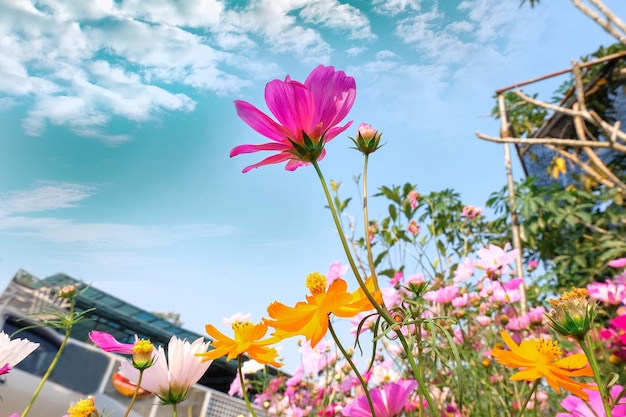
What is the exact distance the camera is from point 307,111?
30 centimetres

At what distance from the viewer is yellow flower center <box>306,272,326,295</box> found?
1.20 feet

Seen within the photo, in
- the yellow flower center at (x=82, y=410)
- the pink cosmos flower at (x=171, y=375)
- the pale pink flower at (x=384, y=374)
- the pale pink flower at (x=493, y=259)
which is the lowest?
the yellow flower center at (x=82, y=410)

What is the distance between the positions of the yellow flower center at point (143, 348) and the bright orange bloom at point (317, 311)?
0.36ft

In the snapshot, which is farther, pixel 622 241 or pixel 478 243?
pixel 622 241

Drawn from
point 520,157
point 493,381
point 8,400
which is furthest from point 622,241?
point 8,400

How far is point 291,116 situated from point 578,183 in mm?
3547

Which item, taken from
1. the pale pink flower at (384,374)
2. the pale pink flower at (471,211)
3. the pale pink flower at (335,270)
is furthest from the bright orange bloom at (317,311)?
the pale pink flower at (471,211)

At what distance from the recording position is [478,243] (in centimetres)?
210

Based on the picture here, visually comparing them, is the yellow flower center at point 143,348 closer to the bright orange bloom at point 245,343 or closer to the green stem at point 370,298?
the bright orange bloom at point 245,343

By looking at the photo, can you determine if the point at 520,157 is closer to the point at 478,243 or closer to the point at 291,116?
the point at 478,243

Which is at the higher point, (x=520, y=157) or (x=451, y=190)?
(x=520, y=157)

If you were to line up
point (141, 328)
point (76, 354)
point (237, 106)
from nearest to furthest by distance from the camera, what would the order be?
point (237, 106), point (76, 354), point (141, 328)

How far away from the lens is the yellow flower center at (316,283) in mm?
365

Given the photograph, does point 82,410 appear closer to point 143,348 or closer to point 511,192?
point 143,348
